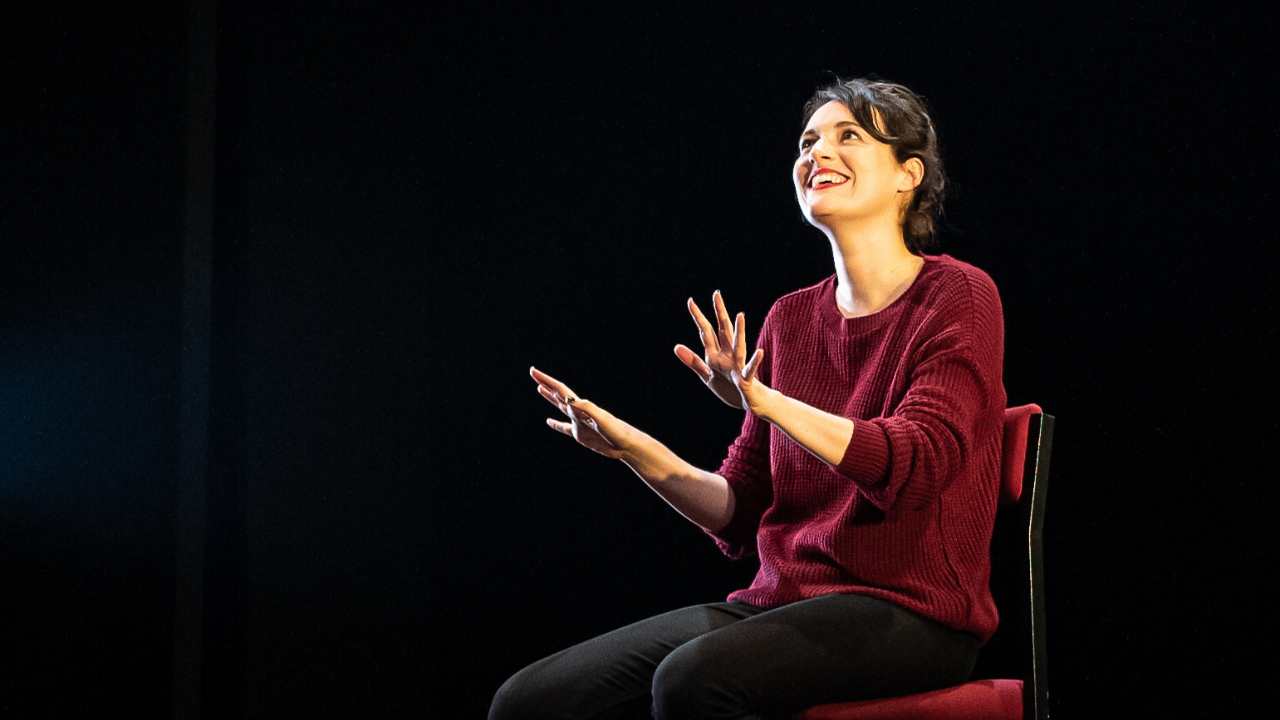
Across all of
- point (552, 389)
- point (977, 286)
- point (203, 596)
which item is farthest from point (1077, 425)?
point (203, 596)

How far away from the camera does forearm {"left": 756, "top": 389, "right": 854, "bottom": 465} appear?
1270 mm

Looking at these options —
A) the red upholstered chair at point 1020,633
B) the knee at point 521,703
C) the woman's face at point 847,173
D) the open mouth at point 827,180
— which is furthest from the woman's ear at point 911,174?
the knee at point 521,703

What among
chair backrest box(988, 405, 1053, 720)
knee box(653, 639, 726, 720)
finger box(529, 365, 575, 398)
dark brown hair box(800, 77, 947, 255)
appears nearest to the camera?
knee box(653, 639, 726, 720)

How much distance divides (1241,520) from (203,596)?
2.01 metres

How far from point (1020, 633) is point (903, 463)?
1.02ft

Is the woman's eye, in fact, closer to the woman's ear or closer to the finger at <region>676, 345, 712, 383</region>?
the woman's ear

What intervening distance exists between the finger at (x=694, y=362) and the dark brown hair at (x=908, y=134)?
1.50 feet

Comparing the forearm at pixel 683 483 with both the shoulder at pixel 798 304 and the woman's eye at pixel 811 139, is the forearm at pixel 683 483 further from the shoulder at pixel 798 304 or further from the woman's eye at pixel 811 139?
the woman's eye at pixel 811 139

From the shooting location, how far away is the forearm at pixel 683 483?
1.56 meters

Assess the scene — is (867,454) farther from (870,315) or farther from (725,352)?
(870,315)

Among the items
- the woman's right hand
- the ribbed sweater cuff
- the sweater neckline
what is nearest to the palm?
the woman's right hand

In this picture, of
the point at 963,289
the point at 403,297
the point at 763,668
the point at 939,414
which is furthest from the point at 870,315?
the point at 403,297

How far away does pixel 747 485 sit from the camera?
1.66 metres

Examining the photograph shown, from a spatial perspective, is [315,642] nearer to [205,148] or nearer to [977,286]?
[205,148]
